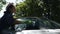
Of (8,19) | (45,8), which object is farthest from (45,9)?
(8,19)

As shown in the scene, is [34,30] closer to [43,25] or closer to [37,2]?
[43,25]

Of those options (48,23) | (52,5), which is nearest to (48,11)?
(52,5)

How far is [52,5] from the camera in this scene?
18109mm

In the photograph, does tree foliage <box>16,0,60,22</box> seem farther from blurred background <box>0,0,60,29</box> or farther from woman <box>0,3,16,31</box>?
woman <box>0,3,16,31</box>

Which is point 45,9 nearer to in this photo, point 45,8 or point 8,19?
point 45,8

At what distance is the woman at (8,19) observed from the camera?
4.62m

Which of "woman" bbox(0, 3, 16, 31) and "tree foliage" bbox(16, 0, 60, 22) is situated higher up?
"woman" bbox(0, 3, 16, 31)

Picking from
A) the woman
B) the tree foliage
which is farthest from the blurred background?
the woman

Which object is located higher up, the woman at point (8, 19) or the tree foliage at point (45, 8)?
the woman at point (8, 19)

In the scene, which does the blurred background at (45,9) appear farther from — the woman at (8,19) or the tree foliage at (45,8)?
the woman at (8,19)

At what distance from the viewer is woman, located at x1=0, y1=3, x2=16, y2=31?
462 centimetres

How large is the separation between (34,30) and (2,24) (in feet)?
7.70

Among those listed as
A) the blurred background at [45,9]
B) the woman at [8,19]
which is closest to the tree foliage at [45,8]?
the blurred background at [45,9]

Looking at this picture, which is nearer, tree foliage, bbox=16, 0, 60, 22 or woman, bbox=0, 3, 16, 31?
woman, bbox=0, 3, 16, 31
